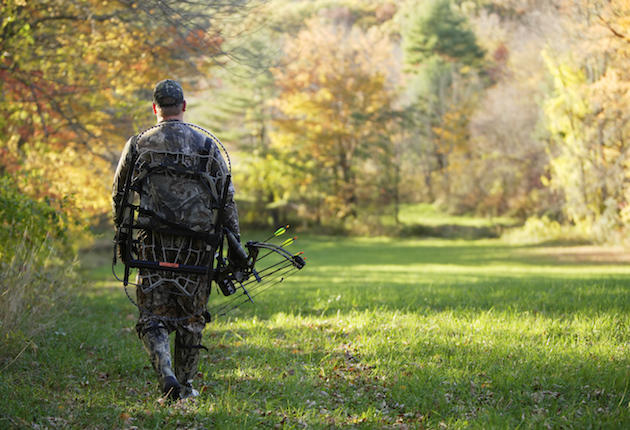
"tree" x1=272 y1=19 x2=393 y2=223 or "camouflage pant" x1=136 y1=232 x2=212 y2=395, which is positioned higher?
"tree" x1=272 y1=19 x2=393 y2=223

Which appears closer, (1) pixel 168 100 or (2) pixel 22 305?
(1) pixel 168 100

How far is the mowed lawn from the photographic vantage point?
147 inches

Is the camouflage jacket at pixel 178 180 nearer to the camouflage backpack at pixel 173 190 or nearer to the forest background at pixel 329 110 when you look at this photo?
the camouflage backpack at pixel 173 190

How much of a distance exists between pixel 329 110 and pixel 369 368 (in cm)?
2689

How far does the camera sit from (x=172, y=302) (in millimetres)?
4203

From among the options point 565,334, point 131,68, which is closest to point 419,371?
point 565,334

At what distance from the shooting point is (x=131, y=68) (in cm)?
1126

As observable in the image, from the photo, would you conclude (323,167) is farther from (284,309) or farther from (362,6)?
(362,6)

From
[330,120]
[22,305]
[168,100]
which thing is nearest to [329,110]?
[330,120]

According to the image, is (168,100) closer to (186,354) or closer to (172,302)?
(172,302)

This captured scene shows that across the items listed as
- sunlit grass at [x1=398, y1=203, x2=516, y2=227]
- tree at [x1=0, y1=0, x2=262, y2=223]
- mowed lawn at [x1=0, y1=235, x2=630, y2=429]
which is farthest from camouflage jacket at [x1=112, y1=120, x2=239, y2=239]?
sunlit grass at [x1=398, y1=203, x2=516, y2=227]

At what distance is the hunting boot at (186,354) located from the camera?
4.23 metres

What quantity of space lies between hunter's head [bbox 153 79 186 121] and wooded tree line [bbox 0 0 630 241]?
14.0ft

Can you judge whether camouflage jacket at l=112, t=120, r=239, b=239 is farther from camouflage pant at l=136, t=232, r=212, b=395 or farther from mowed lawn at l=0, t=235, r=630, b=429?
Result: mowed lawn at l=0, t=235, r=630, b=429
